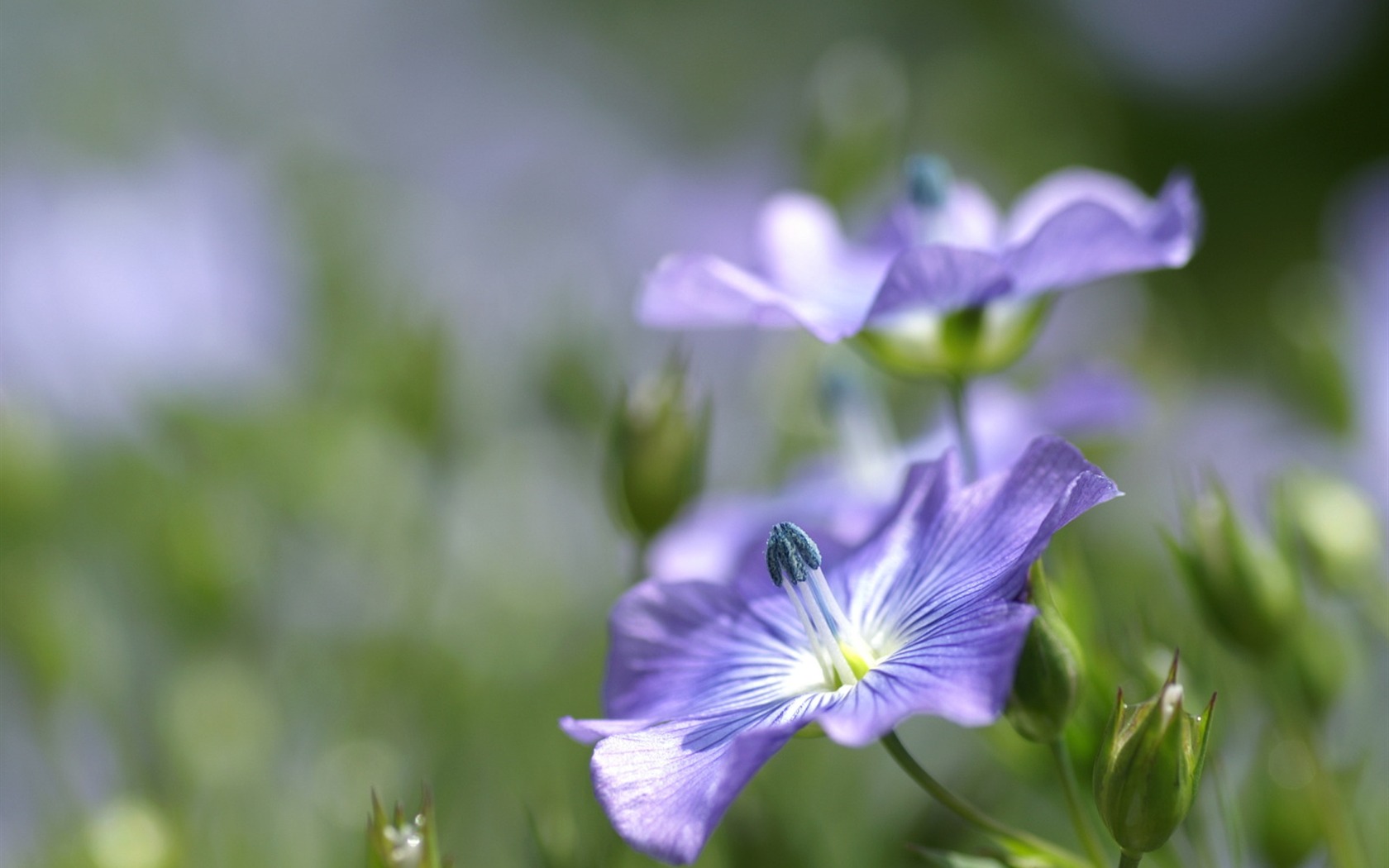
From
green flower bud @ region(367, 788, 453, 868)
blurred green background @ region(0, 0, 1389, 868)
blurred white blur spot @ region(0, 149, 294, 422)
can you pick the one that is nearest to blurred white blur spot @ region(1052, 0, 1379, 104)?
blurred green background @ region(0, 0, 1389, 868)

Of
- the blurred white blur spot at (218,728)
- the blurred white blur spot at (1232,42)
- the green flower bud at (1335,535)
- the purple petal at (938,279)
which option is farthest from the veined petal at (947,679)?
the blurred white blur spot at (1232,42)

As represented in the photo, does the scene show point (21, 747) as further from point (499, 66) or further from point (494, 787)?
point (499, 66)

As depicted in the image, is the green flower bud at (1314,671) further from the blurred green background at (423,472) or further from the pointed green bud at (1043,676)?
the pointed green bud at (1043,676)

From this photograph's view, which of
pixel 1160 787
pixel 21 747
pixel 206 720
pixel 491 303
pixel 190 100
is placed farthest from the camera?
pixel 190 100

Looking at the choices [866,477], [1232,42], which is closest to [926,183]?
[866,477]

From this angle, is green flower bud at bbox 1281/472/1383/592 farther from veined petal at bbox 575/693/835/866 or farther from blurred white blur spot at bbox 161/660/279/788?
blurred white blur spot at bbox 161/660/279/788

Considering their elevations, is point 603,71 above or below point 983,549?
above

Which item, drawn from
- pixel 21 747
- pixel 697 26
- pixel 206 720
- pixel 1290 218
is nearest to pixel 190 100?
pixel 697 26

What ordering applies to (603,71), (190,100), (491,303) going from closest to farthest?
(491,303), (190,100), (603,71)

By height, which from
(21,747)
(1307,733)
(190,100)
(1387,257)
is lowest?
(21,747)
